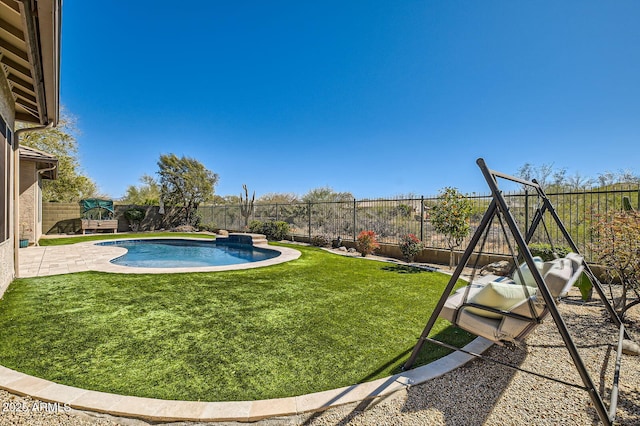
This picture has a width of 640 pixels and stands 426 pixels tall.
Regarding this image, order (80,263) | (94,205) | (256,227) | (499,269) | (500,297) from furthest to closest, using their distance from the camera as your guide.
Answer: (94,205), (256,227), (80,263), (499,269), (500,297)

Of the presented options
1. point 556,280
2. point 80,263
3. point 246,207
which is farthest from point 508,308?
point 246,207

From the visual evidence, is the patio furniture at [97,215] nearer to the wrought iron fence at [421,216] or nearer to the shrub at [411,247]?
the wrought iron fence at [421,216]

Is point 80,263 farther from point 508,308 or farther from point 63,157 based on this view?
point 63,157

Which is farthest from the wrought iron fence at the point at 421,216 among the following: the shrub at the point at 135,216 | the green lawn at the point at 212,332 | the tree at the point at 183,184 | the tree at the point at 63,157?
the tree at the point at 63,157

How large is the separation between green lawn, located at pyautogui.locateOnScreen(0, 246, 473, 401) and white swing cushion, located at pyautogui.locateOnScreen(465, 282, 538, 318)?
93 cm

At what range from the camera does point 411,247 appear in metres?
9.62

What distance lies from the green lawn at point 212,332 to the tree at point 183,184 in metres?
16.5

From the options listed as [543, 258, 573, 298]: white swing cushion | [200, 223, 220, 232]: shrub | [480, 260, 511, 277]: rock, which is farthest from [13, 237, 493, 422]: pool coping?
[200, 223, 220, 232]: shrub

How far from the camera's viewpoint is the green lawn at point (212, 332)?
2605mm

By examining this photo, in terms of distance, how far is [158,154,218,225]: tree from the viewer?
21844 mm

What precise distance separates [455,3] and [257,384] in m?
11.3

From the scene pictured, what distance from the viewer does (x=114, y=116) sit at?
19.8 metres

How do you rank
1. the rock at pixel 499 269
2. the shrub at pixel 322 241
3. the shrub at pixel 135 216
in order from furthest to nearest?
the shrub at pixel 135 216, the shrub at pixel 322 241, the rock at pixel 499 269

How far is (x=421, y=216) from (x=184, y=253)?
34.8 feet
